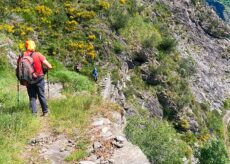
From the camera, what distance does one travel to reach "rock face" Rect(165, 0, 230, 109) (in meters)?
45.3

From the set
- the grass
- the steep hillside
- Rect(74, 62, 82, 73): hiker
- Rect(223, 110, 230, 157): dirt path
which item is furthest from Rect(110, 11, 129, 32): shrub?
the grass

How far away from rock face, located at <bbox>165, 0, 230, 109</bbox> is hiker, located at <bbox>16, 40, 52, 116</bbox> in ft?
106

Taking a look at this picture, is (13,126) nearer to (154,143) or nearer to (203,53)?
(154,143)

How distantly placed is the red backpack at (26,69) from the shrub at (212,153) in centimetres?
2579

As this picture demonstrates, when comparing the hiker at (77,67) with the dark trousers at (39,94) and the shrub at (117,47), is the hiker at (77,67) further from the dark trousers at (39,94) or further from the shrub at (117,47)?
the dark trousers at (39,94)

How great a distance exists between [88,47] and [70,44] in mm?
1353

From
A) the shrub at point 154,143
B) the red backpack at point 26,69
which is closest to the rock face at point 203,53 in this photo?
the shrub at point 154,143

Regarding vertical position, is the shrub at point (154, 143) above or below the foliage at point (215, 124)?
above

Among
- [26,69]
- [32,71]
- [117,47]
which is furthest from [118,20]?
[26,69]

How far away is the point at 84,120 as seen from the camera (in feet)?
36.5

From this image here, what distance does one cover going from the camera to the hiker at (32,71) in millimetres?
11344

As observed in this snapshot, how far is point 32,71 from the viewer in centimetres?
1146

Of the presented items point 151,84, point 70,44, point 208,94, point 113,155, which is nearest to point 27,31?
point 70,44

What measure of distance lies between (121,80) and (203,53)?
877 inches
